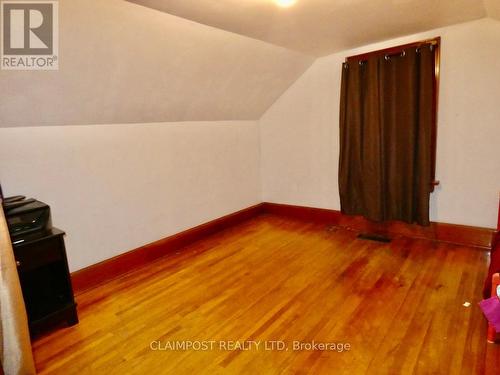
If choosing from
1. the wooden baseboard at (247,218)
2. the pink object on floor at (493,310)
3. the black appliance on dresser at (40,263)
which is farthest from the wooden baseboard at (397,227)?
the black appliance on dresser at (40,263)

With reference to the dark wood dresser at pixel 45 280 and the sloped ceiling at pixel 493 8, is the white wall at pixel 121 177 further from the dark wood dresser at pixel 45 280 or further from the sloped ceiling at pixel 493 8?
the sloped ceiling at pixel 493 8

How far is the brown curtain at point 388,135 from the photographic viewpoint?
3.00m

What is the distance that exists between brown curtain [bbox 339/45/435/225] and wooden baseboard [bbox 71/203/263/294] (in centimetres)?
159

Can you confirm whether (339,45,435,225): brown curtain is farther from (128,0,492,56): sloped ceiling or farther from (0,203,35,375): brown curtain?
(0,203,35,375): brown curtain

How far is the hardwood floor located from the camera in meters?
1.68

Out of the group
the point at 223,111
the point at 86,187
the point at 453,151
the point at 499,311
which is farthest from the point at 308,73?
the point at 499,311

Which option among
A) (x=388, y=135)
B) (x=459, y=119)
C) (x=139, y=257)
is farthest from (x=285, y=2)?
(x=139, y=257)

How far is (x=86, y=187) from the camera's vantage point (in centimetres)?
254

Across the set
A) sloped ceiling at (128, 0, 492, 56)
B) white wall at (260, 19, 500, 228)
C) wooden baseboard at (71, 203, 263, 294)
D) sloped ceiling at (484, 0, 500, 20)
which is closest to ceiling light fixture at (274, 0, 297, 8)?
sloped ceiling at (128, 0, 492, 56)

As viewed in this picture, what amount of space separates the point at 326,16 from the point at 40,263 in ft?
8.63

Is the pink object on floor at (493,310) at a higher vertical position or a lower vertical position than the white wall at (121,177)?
lower

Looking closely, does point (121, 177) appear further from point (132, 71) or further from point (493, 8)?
point (493, 8)

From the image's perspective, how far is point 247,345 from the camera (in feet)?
5.97

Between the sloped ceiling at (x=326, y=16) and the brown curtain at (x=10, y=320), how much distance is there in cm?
160
